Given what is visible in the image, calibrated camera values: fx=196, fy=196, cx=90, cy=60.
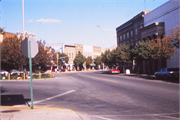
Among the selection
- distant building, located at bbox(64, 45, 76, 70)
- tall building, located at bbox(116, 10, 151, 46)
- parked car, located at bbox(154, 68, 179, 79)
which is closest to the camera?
parked car, located at bbox(154, 68, 179, 79)

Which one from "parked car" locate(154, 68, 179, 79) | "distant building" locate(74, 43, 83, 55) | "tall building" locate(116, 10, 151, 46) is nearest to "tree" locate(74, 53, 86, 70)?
"distant building" locate(74, 43, 83, 55)

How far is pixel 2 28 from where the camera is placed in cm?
1059

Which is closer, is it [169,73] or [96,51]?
[169,73]

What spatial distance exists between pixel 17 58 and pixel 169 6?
27950mm

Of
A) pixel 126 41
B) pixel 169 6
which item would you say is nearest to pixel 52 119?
pixel 169 6

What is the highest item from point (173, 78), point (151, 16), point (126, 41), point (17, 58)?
point (151, 16)

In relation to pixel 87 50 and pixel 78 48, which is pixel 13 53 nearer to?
pixel 78 48

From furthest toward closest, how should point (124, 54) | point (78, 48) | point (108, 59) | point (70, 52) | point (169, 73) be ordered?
point (78, 48) < point (70, 52) < point (108, 59) < point (124, 54) < point (169, 73)

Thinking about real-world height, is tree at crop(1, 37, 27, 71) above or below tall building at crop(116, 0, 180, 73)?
below

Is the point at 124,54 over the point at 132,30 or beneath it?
beneath

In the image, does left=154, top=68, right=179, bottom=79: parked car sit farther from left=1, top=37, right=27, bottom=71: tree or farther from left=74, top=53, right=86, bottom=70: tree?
left=74, top=53, right=86, bottom=70: tree

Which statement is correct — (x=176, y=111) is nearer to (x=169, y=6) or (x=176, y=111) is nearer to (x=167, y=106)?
(x=167, y=106)

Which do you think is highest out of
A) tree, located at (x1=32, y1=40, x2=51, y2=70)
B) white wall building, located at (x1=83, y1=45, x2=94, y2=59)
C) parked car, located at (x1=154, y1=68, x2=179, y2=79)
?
white wall building, located at (x1=83, y1=45, x2=94, y2=59)

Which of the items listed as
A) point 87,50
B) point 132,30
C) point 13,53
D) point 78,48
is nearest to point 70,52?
point 78,48
